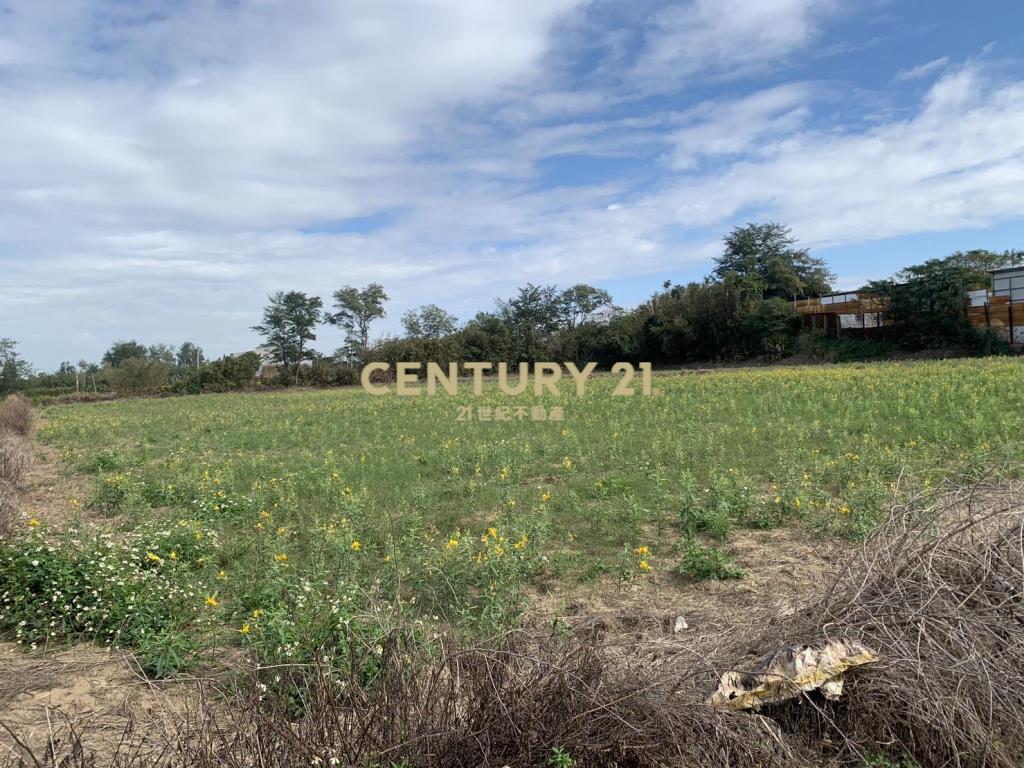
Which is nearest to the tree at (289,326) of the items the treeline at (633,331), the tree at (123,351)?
the treeline at (633,331)

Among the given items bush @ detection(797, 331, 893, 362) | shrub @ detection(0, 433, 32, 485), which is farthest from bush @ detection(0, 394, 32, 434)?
bush @ detection(797, 331, 893, 362)

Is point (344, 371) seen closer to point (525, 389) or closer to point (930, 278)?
point (525, 389)

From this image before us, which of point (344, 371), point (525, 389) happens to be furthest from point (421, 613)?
point (344, 371)

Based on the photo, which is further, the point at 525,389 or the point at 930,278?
the point at 930,278

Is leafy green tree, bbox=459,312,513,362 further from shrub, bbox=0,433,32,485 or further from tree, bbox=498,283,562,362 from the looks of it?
shrub, bbox=0,433,32,485

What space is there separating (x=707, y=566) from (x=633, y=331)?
38.0m

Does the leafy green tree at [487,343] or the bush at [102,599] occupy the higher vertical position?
the leafy green tree at [487,343]

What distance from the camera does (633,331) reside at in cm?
4166

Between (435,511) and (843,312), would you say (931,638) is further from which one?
(843,312)

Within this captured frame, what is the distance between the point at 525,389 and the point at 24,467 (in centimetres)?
1654

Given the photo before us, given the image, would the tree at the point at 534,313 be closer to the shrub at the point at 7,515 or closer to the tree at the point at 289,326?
the tree at the point at 289,326

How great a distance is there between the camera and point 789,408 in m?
12.6

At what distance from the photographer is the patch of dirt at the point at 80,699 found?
2.68 metres

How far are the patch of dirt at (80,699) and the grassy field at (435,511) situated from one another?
0.50 ft
